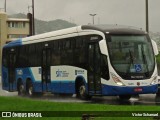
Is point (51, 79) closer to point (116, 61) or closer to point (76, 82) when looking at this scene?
point (76, 82)

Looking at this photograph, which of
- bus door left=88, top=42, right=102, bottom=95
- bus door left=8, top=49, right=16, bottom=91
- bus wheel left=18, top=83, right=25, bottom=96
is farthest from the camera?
bus door left=8, top=49, right=16, bottom=91

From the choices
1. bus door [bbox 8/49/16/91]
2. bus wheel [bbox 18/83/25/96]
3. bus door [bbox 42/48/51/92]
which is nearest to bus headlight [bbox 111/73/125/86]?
bus door [bbox 42/48/51/92]

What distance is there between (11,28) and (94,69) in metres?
105

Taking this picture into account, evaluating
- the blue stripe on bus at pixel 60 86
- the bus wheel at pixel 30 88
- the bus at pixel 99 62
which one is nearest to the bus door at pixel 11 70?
the bus wheel at pixel 30 88

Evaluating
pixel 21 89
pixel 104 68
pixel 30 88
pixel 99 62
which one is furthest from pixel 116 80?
pixel 21 89

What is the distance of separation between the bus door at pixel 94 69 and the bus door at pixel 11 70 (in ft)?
32.0

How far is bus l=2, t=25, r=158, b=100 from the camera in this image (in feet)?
68.5

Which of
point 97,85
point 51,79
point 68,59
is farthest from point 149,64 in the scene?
point 51,79

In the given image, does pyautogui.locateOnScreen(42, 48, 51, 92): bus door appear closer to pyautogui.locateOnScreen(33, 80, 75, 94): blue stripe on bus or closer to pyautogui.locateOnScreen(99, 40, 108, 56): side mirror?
pyautogui.locateOnScreen(33, 80, 75, 94): blue stripe on bus

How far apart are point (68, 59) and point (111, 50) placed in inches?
134

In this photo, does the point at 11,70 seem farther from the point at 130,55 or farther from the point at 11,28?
the point at 11,28

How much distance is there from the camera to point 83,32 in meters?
22.5

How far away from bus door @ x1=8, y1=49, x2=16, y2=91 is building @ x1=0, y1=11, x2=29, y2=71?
85233 mm

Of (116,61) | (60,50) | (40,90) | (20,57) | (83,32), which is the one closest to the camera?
(116,61)
